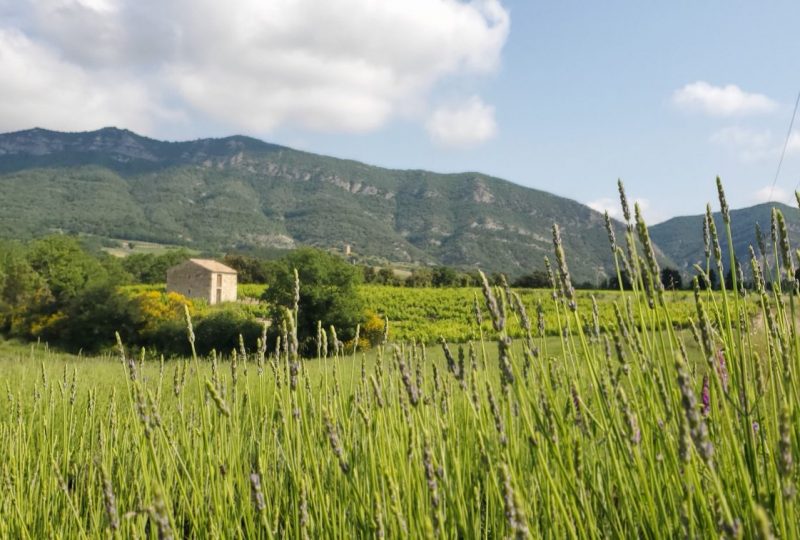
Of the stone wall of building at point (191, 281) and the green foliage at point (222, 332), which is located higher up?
the stone wall of building at point (191, 281)

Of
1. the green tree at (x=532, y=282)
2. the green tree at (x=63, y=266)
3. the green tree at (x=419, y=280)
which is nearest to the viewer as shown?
the green tree at (x=532, y=282)

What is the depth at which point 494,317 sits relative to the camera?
3.14 feet

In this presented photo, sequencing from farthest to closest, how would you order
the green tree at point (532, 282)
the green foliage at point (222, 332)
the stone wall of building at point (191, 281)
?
1. the stone wall of building at point (191, 281)
2. the green tree at point (532, 282)
3. the green foliage at point (222, 332)

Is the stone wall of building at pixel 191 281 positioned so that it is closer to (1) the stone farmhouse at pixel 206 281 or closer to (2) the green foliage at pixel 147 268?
(1) the stone farmhouse at pixel 206 281

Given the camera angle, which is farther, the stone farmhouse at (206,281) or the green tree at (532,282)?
the stone farmhouse at (206,281)

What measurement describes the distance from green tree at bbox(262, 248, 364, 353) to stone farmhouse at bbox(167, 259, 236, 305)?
74.1 feet

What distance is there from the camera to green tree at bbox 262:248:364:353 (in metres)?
28.1

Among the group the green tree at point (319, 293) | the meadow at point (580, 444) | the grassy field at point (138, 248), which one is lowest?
the meadow at point (580, 444)

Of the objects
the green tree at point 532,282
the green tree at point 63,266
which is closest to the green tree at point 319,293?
the green tree at point 532,282

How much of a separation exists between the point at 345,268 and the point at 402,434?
28596 mm

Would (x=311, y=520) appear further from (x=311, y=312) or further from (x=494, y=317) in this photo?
(x=311, y=312)

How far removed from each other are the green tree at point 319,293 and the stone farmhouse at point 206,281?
22.6 metres

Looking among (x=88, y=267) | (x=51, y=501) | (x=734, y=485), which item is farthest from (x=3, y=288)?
(x=734, y=485)

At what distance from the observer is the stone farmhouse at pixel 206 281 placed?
5141 cm
